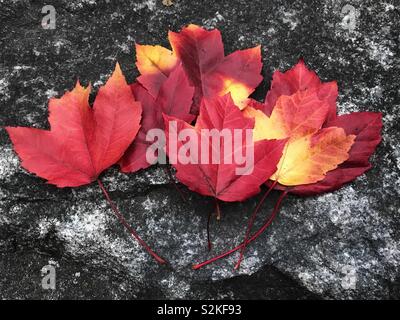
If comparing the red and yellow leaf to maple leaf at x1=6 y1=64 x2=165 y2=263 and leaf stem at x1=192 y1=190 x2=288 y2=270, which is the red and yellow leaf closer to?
maple leaf at x1=6 y1=64 x2=165 y2=263

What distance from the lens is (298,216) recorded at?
41.6 inches

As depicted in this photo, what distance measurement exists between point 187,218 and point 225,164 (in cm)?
14

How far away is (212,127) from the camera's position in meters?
0.98

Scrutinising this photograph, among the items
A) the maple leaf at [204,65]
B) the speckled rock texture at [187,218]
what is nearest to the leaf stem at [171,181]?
the speckled rock texture at [187,218]

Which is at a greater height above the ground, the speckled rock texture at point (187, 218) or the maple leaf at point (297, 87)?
the maple leaf at point (297, 87)

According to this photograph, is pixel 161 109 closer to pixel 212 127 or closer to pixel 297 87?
pixel 212 127

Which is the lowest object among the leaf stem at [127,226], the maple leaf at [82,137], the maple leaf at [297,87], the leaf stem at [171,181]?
the leaf stem at [127,226]

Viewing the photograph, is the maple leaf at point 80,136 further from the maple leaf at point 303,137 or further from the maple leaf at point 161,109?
the maple leaf at point 303,137

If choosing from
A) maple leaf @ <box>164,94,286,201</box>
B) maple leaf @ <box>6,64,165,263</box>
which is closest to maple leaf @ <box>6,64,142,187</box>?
maple leaf @ <box>6,64,165,263</box>

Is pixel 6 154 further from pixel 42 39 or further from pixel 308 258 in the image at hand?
pixel 308 258

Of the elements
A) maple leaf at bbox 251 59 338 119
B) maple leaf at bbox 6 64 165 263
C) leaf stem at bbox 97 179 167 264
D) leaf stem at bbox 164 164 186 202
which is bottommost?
leaf stem at bbox 97 179 167 264

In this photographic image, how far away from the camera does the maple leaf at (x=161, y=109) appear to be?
106cm

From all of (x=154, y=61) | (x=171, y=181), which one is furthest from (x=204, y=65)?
(x=171, y=181)

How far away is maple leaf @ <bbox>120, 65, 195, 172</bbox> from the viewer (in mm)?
1058
